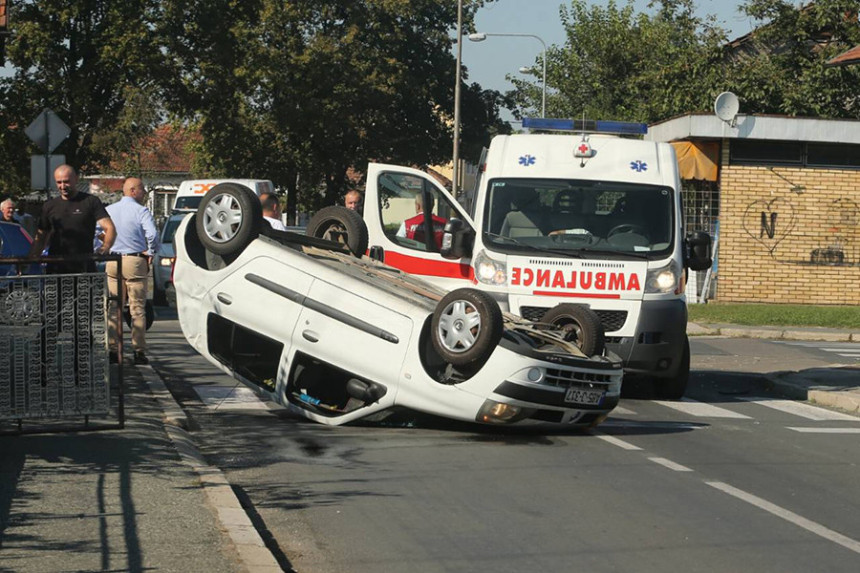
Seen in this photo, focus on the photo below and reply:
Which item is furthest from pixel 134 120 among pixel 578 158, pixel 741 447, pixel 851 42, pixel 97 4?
pixel 741 447

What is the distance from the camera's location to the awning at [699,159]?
27781 mm

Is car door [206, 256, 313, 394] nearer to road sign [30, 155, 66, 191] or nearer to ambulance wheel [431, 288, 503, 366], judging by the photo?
ambulance wheel [431, 288, 503, 366]

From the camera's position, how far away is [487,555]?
663 centimetres

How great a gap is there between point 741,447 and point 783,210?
60.3 feet

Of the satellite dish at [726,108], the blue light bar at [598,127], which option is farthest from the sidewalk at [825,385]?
the satellite dish at [726,108]

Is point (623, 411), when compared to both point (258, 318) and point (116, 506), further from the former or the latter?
point (116, 506)

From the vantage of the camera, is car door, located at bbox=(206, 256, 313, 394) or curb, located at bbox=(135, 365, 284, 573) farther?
car door, located at bbox=(206, 256, 313, 394)

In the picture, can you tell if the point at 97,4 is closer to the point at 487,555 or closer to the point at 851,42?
the point at 851,42

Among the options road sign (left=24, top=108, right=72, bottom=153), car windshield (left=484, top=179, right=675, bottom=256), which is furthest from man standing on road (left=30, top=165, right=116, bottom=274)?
road sign (left=24, top=108, right=72, bottom=153)

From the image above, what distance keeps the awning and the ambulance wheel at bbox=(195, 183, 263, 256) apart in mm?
18479

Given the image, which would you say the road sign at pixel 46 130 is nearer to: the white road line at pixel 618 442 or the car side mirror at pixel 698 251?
the car side mirror at pixel 698 251

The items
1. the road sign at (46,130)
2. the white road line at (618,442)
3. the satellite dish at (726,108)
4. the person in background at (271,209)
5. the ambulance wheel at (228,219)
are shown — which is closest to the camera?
the white road line at (618,442)

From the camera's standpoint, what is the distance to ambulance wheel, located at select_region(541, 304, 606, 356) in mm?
10570

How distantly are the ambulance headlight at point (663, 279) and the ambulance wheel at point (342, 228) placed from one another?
2788mm
